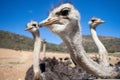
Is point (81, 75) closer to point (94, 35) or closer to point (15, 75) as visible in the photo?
point (94, 35)

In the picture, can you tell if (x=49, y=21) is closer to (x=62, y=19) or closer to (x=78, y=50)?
(x=62, y=19)

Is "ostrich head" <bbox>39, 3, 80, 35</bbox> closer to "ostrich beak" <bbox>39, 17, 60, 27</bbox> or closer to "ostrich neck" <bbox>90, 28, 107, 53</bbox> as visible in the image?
"ostrich beak" <bbox>39, 17, 60, 27</bbox>

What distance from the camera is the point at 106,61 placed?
5875mm

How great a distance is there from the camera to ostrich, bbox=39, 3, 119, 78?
4.16 m

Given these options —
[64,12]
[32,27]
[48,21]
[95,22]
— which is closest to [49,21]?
[48,21]

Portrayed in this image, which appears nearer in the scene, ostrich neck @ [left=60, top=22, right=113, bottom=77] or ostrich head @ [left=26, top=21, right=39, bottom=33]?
ostrich neck @ [left=60, top=22, right=113, bottom=77]

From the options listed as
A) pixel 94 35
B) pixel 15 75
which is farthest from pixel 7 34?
pixel 94 35

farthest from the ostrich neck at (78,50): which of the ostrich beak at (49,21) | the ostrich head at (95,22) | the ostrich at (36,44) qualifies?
the ostrich head at (95,22)

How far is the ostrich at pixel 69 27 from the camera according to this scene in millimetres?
4156

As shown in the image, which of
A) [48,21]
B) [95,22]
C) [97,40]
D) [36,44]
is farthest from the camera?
[95,22]

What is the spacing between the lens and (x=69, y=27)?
420 cm

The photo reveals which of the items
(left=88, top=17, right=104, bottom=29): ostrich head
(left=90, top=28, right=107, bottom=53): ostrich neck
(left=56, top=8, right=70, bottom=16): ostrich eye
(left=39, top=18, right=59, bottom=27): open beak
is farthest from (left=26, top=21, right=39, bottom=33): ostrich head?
(left=88, top=17, right=104, bottom=29): ostrich head

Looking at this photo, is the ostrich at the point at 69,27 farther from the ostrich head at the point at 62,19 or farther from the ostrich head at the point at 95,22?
the ostrich head at the point at 95,22

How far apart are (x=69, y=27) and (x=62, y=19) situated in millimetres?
154
